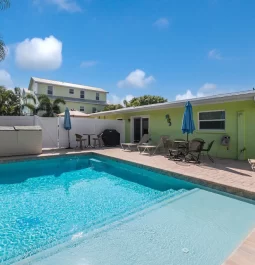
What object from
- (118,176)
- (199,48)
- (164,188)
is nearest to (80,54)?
(199,48)

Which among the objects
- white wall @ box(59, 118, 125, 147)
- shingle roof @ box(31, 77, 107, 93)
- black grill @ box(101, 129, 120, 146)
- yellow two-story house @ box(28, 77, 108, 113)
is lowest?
black grill @ box(101, 129, 120, 146)

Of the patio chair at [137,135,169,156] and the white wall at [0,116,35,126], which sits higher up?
the white wall at [0,116,35,126]

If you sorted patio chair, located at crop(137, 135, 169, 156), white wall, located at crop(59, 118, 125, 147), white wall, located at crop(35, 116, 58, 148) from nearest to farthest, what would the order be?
patio chair, located at crop(137, 135, 169, 156) → white wall, located at crop(35, 116, 58, 148) → white wall, located at crop(59, 118, 125, 147)

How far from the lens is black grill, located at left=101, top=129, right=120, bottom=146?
1437 centimetres

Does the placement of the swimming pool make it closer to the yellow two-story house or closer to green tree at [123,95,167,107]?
the yellow two-story house

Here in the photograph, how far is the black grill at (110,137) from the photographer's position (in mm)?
14367

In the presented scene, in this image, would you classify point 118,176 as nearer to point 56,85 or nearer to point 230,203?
point 230,203

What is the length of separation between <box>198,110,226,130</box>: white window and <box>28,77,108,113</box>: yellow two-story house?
21.4 m

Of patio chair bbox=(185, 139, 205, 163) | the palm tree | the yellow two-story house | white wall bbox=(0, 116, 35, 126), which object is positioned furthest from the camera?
the yellow two-story house

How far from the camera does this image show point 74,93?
29.1 m

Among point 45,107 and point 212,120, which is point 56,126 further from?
point 45,107

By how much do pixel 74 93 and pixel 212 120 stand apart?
77.1 feet

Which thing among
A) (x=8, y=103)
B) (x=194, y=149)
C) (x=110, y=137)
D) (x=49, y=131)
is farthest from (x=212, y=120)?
(x=8, y=103)

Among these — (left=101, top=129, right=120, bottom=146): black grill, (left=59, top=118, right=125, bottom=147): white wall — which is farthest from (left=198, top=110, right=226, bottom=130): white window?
(left=59, top=118, right=125, bottom=147): white wall
